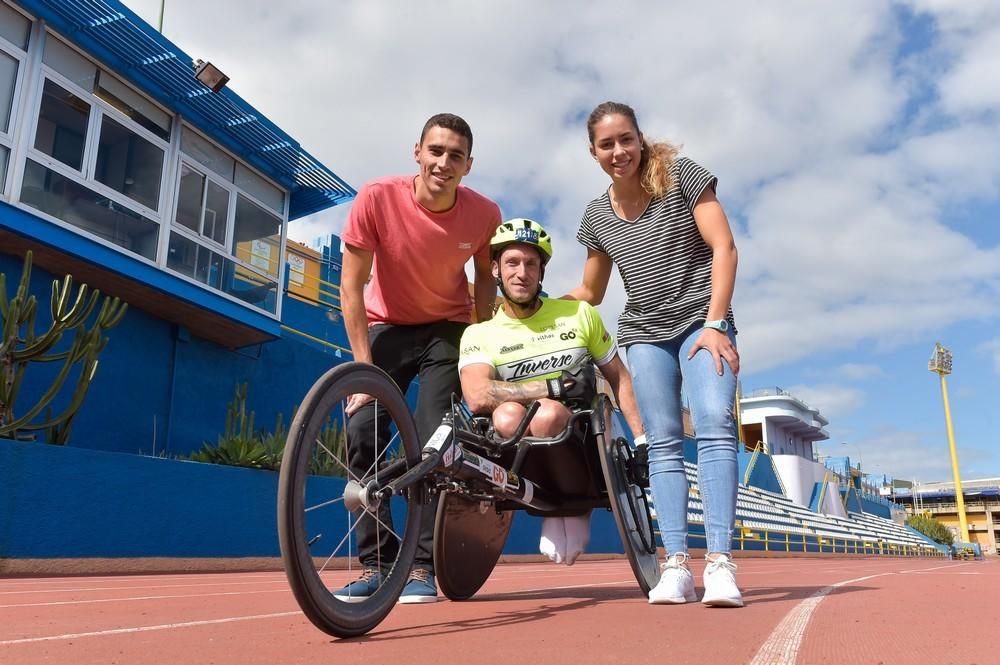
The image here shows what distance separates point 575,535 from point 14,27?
10.7m

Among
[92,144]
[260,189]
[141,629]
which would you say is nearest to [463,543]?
[141,629]

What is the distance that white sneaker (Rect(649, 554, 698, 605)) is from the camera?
290 cm

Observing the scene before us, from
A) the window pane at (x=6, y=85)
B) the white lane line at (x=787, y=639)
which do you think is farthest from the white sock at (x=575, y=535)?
the window pane at (x=6, y=85)

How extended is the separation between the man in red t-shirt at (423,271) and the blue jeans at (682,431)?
35.0 inches

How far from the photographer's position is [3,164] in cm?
941

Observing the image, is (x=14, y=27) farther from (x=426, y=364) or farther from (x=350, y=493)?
(x=350, y=493)

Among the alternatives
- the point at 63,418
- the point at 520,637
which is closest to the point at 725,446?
the point at 520,637

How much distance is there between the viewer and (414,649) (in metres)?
1.90

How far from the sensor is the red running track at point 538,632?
1784mm

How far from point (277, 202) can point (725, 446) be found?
13.0 m

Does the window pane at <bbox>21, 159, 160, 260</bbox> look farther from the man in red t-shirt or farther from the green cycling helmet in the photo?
the green cycling helmet

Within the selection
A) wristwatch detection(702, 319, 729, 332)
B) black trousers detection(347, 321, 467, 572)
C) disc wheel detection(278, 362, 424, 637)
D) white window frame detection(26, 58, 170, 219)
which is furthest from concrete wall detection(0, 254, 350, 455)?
wristwatch detection(702, 319, 729, 332)

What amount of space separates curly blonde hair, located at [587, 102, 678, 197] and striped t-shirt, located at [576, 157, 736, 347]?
36 mm

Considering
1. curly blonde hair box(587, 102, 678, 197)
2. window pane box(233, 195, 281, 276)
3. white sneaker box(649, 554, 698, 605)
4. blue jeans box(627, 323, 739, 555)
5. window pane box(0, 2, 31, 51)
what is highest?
window pane box(0, 2, 31, 51)
